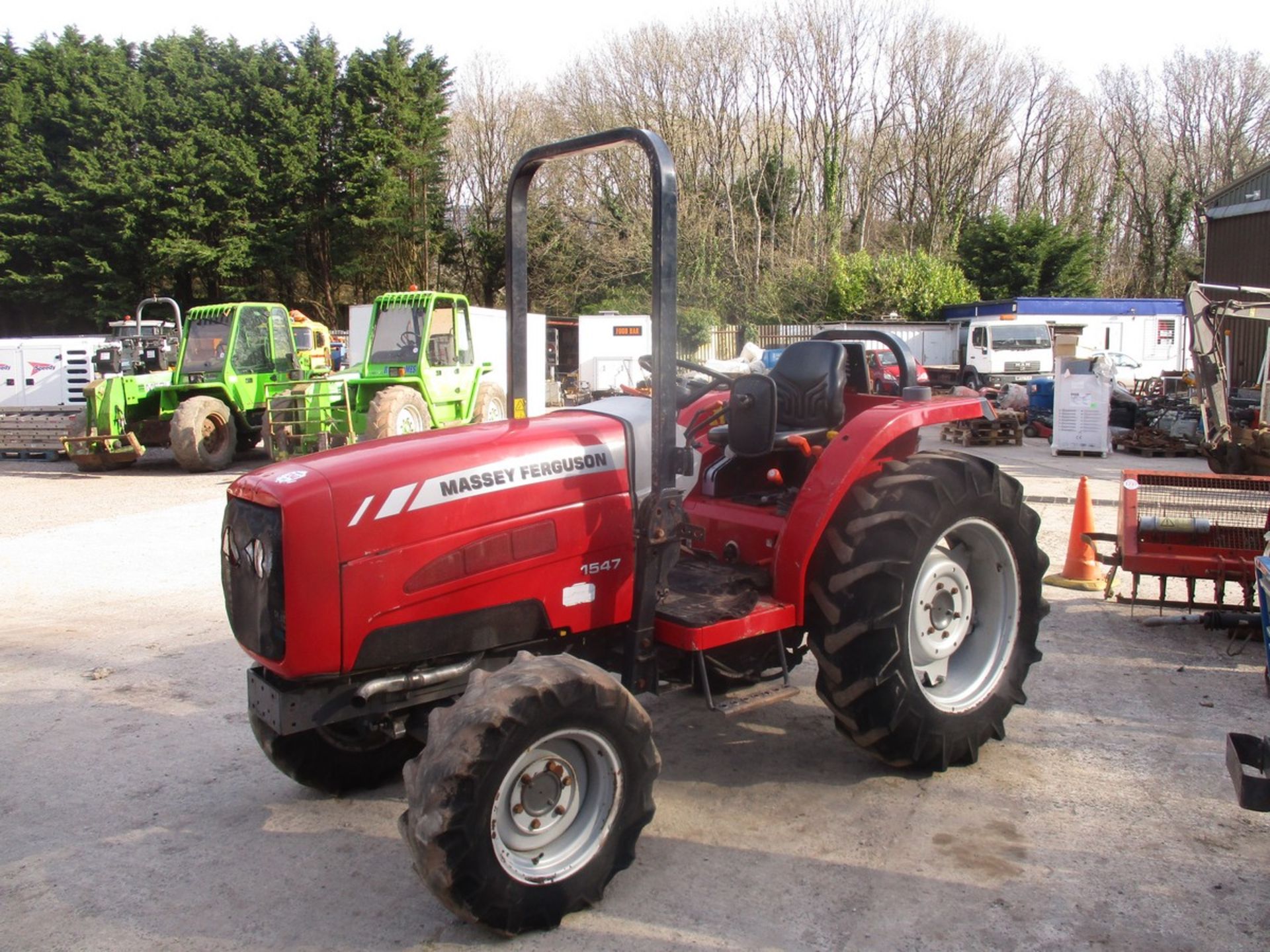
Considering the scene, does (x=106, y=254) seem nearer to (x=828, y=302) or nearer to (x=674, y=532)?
(x=828, y=302)

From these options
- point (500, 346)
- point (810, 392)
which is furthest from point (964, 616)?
point (500, 346)

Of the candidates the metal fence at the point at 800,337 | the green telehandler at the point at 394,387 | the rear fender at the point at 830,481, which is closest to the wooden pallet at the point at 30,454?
the green telehandler at the point at 394,387

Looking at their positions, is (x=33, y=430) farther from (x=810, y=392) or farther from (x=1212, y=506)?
(x=1212, y=506)

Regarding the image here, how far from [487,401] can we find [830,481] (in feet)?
40.3

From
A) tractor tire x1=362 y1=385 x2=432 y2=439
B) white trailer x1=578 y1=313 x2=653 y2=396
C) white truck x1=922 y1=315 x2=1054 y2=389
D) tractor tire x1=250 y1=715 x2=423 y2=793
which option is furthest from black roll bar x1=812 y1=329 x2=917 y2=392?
white truck x1=922 y1=315 x2=1054 y2=389

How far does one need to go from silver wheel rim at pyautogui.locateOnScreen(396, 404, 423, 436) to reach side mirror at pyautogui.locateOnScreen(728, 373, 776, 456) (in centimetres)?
973

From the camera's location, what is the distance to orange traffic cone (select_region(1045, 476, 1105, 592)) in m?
6.90

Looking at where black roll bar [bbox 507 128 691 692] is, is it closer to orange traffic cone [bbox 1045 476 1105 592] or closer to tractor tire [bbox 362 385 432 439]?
orange traffic cone [bbox 1045 476 1105 592]

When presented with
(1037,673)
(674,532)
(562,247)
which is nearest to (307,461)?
(674,532)

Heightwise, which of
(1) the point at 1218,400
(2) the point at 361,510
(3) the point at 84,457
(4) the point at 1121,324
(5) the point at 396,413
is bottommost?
(3) the point at 84,457

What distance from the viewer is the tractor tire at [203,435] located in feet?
44.8

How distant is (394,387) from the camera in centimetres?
1370

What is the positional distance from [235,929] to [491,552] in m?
1.34

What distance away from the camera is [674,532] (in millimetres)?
3488
